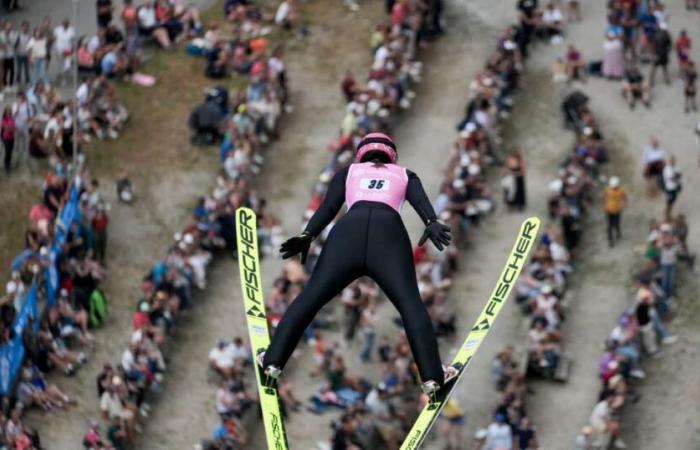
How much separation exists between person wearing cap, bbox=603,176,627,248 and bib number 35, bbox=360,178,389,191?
1973cm

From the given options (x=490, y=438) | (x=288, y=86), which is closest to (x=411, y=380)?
(x=490, y=438)

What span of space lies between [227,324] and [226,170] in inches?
186

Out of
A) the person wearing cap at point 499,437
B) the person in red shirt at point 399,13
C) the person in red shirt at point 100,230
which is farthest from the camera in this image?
the person in red shirt at point 399,13

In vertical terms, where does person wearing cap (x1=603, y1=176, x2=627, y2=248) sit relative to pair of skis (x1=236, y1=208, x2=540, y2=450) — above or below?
below

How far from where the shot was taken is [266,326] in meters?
22.8

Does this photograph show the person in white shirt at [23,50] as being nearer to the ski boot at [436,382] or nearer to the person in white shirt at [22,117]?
the person in white shirt at [22,117]

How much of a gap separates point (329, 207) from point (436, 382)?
86.9 inches

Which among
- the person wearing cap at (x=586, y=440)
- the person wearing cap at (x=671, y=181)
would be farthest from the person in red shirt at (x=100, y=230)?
the person wearing cap at (x=671, y=181)

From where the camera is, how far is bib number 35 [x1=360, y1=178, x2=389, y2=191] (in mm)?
21078

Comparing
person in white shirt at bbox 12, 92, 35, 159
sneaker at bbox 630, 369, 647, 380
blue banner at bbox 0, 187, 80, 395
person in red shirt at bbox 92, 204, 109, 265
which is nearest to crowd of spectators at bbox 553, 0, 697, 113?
sneaker at bbox 630, 369, 647, 380

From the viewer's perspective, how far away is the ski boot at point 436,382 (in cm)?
2050

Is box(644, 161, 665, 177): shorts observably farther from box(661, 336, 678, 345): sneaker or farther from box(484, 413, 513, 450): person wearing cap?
box(484, 413, 513, 450): person wearing cap

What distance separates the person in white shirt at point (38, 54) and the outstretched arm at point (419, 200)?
23.6 m

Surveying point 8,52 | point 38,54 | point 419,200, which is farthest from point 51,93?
point 419,200
